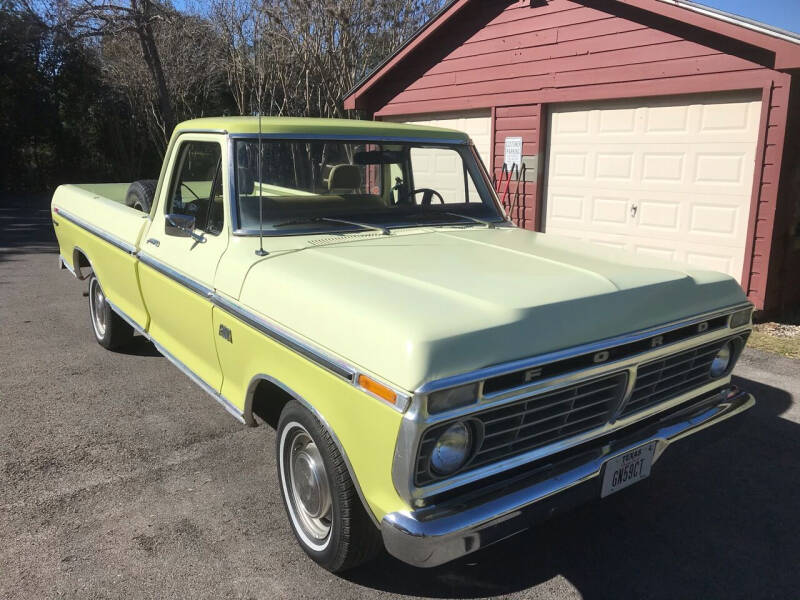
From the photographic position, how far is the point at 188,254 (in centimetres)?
360

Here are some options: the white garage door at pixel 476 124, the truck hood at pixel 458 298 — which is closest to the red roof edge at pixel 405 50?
the white garage door at pixel 476 124

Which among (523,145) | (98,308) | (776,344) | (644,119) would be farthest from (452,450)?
(523,145)

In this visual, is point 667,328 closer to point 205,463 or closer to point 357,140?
point 357,140

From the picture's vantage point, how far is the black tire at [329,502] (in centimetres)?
243

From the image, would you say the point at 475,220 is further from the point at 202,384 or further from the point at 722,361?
the point at 202,384

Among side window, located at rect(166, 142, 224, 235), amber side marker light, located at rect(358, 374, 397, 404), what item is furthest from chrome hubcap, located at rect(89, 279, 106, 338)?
amber side marker light, located at rect(358, 374, 397, 404)

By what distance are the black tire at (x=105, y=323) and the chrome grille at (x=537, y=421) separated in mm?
3954

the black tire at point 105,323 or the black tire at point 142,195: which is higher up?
the black tire at point 142,195

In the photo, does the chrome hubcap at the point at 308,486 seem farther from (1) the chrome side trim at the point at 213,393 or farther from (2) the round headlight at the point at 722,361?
(2) the round headlight at the point at 722,361

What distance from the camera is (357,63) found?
13883 millimetres

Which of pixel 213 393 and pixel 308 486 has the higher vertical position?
pixel 213 393

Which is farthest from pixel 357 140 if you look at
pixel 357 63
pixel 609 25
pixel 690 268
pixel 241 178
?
pixel 357 63

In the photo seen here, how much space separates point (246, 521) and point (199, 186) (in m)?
1.98

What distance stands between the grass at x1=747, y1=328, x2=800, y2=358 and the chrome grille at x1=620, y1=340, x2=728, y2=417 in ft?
10.8
